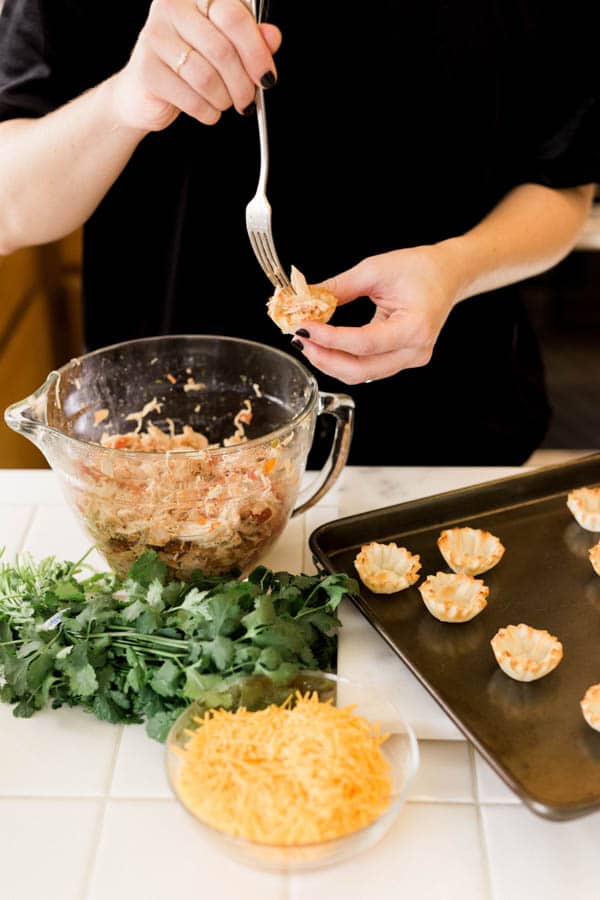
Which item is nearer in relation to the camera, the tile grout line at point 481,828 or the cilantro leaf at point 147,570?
the tile grout line at point 481,828

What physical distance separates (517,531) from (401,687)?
30cm

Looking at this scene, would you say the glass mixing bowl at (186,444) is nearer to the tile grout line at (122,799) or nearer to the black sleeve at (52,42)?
the tile grout line at (122,799)

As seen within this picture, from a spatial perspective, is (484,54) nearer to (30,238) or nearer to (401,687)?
(30,238)

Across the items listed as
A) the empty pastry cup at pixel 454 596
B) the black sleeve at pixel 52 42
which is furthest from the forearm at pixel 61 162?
the empty pastry cup at pixel 454 596

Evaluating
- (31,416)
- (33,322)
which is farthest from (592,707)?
(33,322)

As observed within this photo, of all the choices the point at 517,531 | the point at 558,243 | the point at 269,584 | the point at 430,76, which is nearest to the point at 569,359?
the point at 558,243

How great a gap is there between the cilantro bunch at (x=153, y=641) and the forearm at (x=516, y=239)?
53 cm

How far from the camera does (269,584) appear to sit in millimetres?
1038

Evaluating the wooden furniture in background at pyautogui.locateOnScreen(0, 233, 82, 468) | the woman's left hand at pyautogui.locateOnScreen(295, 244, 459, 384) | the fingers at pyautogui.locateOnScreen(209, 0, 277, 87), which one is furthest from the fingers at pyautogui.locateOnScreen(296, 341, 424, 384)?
the wooden furniture in background at pyautogui.locateOnScreen(0, 233, 82, 468)

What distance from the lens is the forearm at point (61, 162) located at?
47.9 inches

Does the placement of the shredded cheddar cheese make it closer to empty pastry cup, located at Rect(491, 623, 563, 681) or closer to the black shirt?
empty pastry cup, located at Rect(491, 623, 563, 681)

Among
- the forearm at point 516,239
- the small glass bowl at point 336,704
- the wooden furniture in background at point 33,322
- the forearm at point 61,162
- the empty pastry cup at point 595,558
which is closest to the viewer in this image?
the small glass bowl at point 336,704

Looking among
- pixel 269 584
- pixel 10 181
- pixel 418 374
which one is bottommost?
pixel 418 374

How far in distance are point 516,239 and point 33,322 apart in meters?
1.45
